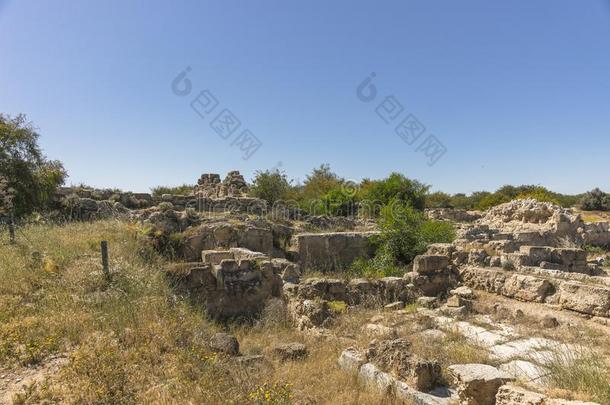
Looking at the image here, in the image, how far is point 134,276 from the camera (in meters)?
6.55

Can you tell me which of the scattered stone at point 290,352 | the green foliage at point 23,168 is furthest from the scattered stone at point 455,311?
the green foliage at point 23,168

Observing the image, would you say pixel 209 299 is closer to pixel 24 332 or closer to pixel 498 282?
pixel 24 332

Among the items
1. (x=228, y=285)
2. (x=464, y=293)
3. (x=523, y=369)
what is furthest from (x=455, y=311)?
(x=228, y=285)

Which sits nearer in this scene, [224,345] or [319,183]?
[224,345]

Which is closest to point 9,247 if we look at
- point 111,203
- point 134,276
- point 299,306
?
point 134,276

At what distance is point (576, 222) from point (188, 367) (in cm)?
1960

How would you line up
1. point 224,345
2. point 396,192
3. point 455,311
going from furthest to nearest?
A: point 396,192
point 455,311
point 224,345

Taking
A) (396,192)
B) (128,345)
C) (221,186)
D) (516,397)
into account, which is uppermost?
(221,186)

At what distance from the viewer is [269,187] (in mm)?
23797

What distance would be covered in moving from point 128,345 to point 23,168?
A: 1082 centimetres

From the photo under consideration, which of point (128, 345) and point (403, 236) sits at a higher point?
point (403, 236)

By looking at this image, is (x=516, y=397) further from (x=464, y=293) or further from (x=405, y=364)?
(x=464, y=293)

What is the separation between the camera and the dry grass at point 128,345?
359 cm

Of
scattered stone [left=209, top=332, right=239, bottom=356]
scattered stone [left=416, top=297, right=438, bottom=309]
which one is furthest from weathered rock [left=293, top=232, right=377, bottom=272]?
scattered stone [left=209, top=332, right=239, bottom=356]
